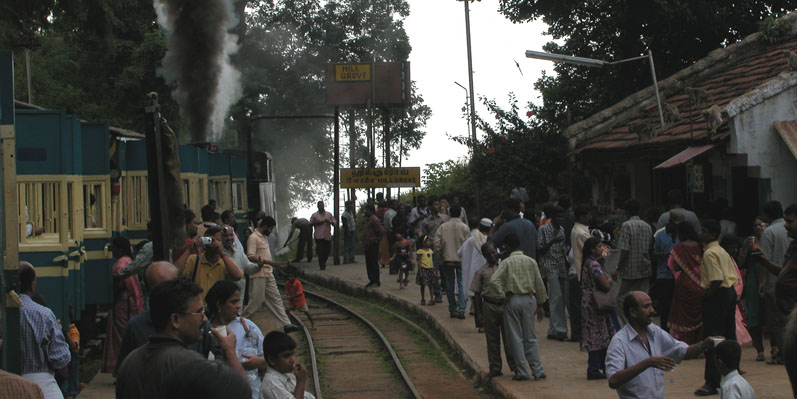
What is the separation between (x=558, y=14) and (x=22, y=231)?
14144mm

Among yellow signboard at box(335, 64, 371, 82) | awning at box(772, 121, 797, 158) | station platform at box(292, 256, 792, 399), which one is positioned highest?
yellow signboard at box(335, 64, 371, 82)

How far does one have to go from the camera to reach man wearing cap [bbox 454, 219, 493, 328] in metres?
13.2

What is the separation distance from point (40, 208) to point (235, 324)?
4727 millimetres

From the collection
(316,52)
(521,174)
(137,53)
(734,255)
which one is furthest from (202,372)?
(316,52)

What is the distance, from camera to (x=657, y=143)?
47.6 feet

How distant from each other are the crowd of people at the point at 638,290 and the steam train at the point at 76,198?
4503mm

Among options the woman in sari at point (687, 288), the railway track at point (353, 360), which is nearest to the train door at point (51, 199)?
the railway track at point (353, 360)

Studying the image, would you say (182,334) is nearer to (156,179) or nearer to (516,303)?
(156,179)

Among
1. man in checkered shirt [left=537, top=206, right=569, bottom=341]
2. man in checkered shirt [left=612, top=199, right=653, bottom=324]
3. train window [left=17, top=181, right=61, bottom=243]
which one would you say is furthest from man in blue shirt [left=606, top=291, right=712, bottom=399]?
train window [left=17, top=181, right=61, bottom=243]

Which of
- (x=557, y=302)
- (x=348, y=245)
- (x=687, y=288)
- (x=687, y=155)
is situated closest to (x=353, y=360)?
(x=557, y=302)

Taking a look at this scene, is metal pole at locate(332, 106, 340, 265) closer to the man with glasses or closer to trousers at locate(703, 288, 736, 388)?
trousers at locate(703, 288, 736, 388)

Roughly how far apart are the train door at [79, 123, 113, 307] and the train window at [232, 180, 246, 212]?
11258 mm

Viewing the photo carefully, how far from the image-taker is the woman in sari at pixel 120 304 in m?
10.0

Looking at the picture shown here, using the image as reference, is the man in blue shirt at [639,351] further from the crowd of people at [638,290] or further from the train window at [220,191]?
the train window at [220,191]
